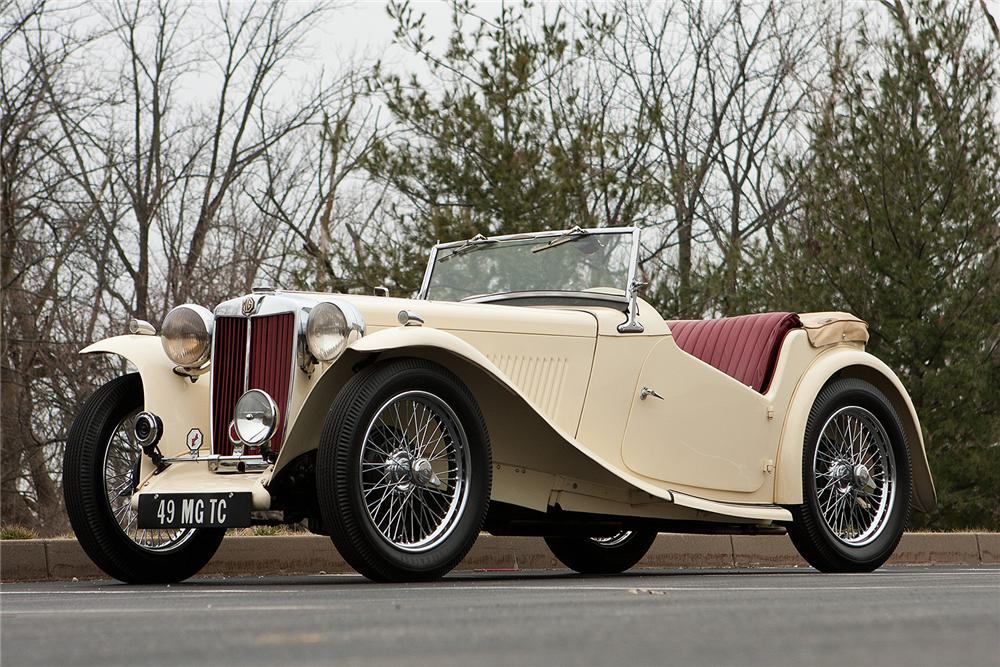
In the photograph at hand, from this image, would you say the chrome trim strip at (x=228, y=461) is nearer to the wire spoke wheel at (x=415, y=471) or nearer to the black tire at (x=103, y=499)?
the black tire at (x=103, y=499)

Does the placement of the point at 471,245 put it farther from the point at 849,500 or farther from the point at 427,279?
the point at 849,500

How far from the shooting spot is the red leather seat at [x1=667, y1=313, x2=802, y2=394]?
7949 millimetres

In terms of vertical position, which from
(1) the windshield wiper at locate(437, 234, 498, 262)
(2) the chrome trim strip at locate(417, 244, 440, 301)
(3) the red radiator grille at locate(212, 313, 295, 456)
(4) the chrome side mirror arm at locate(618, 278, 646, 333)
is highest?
(1) the windshield wiper at locate(437, 234, 498, 262)

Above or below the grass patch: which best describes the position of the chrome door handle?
above

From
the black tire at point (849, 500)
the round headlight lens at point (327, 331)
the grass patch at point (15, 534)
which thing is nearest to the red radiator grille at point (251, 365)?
the round headlight lens at point (327, 331)

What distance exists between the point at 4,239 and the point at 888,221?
11745 millimetres

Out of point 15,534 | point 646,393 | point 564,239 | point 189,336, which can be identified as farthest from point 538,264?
point 15,534

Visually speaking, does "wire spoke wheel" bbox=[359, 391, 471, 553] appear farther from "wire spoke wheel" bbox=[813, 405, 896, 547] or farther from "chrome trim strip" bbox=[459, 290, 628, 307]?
"wire spoke wheel" bbox=[813, 405, 896, 547]

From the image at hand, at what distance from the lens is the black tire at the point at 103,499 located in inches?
253

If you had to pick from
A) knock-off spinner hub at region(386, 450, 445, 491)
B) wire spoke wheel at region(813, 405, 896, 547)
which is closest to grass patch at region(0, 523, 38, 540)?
knock-off spinner hub at region(386, 450, 445, 491)

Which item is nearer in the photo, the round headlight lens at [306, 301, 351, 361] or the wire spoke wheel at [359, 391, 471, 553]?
the wire spoke wheel at [359, 391, 471, 553]

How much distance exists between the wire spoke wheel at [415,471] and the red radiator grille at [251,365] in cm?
53

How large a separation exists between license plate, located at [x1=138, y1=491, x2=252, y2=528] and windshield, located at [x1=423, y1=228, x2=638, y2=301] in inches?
98.1

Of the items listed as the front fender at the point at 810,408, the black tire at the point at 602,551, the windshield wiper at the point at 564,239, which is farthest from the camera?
the black tire at the point at 602,551
